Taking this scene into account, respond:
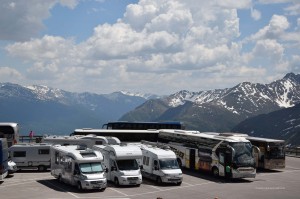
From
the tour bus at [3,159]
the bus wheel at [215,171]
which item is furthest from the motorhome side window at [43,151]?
the bus wheel at [215,171]

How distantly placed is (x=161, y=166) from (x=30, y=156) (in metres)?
13.4

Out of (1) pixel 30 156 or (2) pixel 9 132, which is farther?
(2) pixel 9 132

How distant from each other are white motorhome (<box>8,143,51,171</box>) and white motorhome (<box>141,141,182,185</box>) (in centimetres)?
1008

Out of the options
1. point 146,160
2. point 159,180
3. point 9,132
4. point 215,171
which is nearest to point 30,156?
point 9,132

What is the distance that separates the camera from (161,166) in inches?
1492

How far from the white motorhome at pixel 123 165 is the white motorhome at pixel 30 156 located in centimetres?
938

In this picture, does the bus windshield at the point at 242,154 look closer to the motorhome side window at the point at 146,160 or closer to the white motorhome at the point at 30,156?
the motorhome side window at the point at 146,160

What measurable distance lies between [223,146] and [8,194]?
59.8 ft

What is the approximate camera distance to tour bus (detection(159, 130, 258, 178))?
40.7 m

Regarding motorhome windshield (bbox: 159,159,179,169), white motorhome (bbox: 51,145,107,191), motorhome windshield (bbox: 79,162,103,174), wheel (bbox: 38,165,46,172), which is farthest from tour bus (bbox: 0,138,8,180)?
motorhome windshield (bbox: 159,159,179,169)

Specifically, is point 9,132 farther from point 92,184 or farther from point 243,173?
point 243,173

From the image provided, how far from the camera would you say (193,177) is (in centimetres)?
4225

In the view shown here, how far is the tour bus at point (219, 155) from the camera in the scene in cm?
4072

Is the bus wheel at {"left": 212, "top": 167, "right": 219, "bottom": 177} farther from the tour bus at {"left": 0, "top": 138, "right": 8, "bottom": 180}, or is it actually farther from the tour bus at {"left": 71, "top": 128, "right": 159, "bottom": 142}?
the tour bus at {"left": 0, "top": 138, "right": 8, "bottom": 180}
